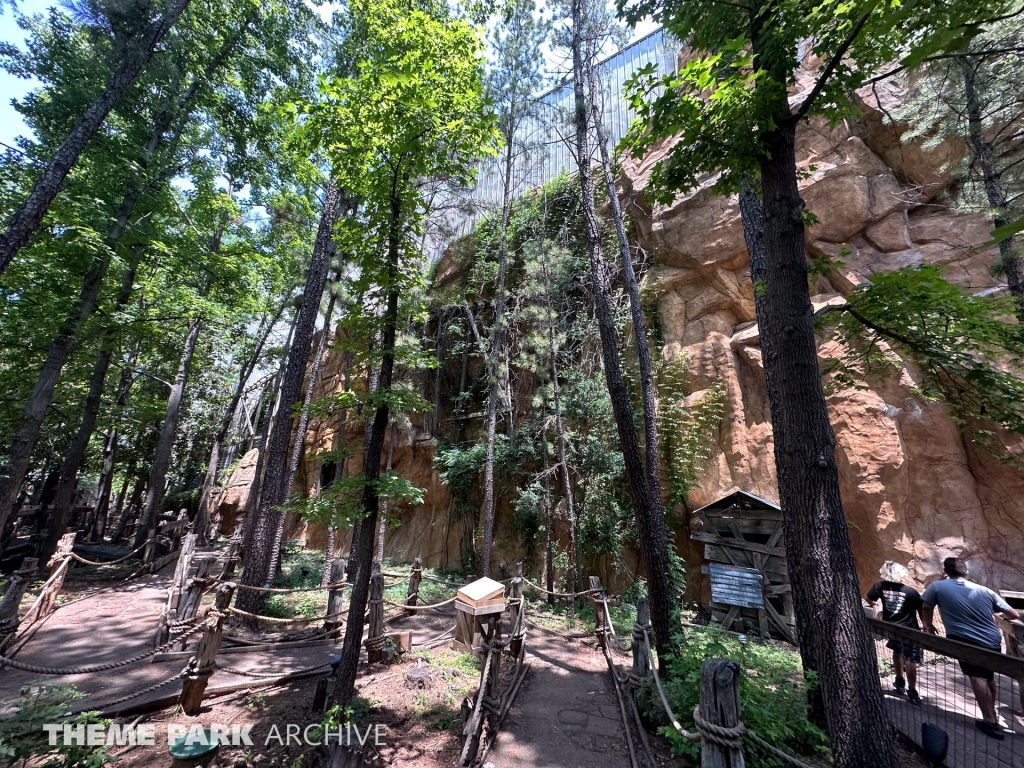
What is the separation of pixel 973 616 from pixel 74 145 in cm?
1342

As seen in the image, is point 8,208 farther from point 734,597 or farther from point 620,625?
point 734,597

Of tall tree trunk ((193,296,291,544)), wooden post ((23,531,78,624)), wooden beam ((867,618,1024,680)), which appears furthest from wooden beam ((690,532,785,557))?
tall tree trunk ((193,296,291,544))

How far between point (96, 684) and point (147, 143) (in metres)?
11.4

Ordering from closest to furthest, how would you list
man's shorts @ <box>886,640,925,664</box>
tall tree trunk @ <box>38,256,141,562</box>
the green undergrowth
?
the green undergrowth
man's shorts @ <box>886,640,925,664</box>
tall tree trunk @ <box>38,256,141,562</box>

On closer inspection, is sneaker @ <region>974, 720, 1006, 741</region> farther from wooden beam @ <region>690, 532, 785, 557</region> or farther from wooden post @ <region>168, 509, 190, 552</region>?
wooden post @ <region>168, 509, 190, 552</region>

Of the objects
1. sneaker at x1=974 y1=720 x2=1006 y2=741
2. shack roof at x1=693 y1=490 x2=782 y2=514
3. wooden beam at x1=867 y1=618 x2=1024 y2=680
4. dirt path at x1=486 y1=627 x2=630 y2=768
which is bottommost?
dirt path at x1=486 y1=627 x2=630 y2=768

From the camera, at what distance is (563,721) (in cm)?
479

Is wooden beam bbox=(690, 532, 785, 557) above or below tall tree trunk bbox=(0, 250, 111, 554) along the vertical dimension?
below

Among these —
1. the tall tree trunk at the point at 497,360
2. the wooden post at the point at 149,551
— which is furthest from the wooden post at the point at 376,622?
the wooden post at the point at 149,551

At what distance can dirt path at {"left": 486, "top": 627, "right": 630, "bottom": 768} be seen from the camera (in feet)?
13.2

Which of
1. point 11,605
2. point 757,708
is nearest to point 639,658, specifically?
point 757,708

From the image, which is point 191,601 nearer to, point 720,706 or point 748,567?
point 720,706

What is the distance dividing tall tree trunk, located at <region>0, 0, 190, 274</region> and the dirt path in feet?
29.0

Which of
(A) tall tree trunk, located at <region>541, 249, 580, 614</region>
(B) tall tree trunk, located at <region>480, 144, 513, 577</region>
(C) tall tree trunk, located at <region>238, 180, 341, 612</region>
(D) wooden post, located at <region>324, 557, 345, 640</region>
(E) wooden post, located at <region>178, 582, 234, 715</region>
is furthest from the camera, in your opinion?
(B) tall tree trunk, located at <region>480, 144, 513, 577</region>
